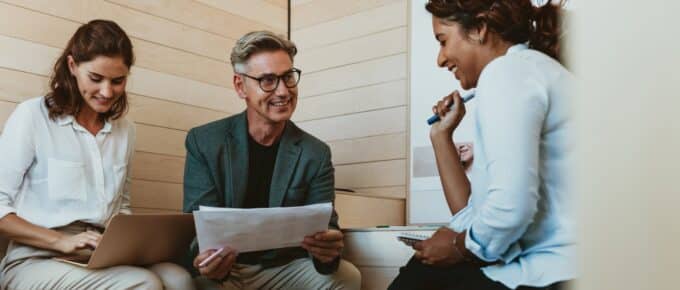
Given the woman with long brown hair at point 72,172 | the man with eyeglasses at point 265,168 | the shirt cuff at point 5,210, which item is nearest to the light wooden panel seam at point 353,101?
the man with eyeglasses at point 265,168

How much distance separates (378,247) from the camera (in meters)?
1.98

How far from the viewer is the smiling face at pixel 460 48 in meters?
1.27

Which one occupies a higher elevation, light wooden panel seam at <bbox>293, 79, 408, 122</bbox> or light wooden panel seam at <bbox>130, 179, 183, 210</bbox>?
light wooden panel seam at <bbox>293, 79, 408, 122</bbox>

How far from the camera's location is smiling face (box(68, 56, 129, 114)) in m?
1.86

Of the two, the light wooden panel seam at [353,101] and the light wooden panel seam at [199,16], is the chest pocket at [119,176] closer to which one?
the light wooden panel seam at [199,16]

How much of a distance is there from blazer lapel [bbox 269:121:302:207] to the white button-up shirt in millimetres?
449

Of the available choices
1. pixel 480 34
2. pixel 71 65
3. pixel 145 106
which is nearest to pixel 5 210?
pixel 71 65

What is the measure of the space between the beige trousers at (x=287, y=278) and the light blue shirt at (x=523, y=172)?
0.82m

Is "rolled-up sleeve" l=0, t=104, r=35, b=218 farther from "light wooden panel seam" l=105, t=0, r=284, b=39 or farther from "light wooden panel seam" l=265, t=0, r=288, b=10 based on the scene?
"light wooden panel seam" l=265, t=0, r=288, b=10

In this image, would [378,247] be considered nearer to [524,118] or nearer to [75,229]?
[75,229]

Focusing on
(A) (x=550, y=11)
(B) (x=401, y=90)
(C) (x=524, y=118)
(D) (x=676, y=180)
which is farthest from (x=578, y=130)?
(B) (x=401, y=90)

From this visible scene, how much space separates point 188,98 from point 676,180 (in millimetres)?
2276

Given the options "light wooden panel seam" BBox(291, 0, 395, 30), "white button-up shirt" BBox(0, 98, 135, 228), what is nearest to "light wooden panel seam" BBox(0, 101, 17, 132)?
"white button-up shirt" BBox(0, 98, 135, 228)

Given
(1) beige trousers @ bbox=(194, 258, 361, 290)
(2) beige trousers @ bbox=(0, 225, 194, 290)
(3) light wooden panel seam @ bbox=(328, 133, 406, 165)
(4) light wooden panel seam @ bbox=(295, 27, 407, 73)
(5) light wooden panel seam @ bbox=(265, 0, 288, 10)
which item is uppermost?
(5) light wooden panel seam @ bbox=(265, 0, 288, 10)
